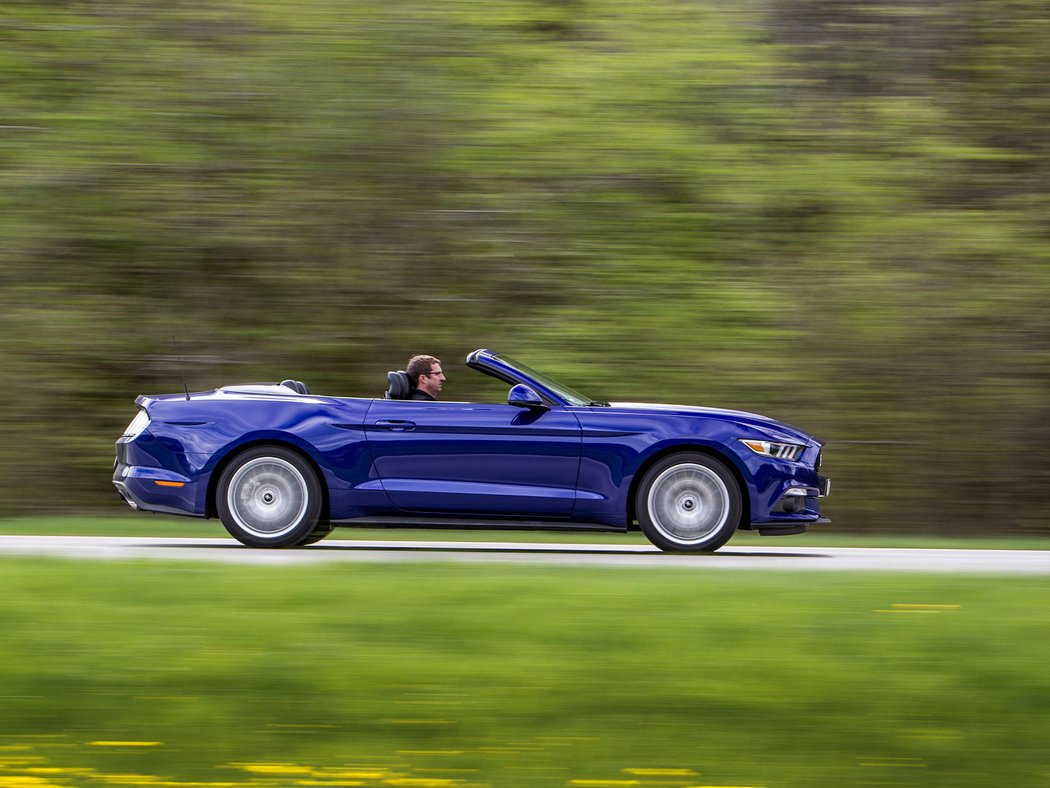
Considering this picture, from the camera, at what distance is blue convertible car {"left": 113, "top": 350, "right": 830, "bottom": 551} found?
32.8 feet

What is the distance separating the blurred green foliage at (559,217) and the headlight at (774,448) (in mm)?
5546

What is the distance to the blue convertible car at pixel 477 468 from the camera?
10008mm

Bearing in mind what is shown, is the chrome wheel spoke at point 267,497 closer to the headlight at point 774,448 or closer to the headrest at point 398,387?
the headrest at point 398,387

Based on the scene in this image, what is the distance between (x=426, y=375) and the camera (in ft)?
34.4

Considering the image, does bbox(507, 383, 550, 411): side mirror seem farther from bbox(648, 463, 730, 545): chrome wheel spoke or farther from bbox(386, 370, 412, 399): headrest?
bbox(648, 463, 730, 545): chrome wheel spoke

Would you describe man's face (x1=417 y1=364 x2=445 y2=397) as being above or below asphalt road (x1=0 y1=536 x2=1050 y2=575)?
above

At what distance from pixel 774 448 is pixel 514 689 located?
502cm

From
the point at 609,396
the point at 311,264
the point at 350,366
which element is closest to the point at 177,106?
the point at 311,264

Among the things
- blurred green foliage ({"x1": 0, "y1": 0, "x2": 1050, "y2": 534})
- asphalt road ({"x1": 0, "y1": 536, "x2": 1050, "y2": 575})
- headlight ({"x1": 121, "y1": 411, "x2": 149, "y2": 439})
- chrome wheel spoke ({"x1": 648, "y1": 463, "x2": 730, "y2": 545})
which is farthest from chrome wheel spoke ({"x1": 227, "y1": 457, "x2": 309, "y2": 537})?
blurred green foliage ({"x1": 0, "y1": 0, "x2": 1050, "y2": 534})

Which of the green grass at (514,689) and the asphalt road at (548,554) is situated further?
the asphalt road at (548,554)

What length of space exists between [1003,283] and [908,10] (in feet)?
13.2

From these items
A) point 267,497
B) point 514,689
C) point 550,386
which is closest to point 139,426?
point 267,497

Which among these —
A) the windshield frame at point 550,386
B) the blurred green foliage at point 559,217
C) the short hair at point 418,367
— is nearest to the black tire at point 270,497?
the short hair at point 418,367

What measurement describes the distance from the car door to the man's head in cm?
48
